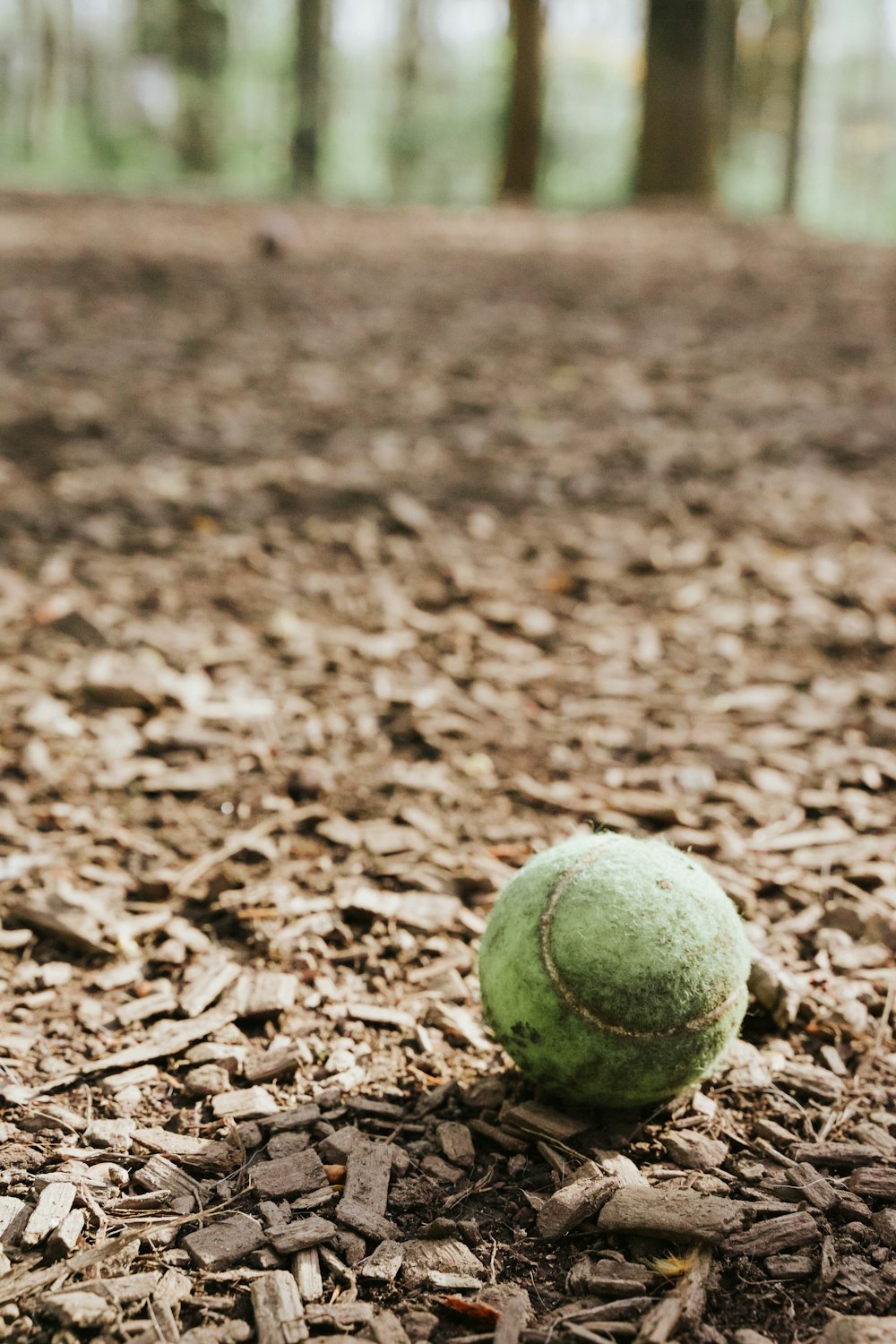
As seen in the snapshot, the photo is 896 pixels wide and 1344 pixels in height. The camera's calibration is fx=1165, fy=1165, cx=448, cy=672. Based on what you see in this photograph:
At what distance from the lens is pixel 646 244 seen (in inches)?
354

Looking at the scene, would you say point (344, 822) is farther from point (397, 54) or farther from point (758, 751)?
point (397, 54)

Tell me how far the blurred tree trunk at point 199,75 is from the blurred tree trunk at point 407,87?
3865 millimetres

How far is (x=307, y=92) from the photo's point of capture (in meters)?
14.9

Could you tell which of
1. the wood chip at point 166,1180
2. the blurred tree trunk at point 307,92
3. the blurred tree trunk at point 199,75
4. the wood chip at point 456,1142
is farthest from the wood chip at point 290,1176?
the blurred tree trunk at point 199,75

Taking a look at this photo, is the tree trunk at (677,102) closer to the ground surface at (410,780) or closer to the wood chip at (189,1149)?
the ground surface at (410,780)

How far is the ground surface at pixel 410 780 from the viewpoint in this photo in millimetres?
1883

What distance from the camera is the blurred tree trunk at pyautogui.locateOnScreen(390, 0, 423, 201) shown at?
2375 cm

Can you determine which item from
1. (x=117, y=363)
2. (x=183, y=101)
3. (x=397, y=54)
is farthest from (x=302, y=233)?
(x=397, y=54)

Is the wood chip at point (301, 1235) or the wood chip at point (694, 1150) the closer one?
the wood chip at point (301, 1235)

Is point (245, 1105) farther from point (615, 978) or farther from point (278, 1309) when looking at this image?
A: point (615, 978)

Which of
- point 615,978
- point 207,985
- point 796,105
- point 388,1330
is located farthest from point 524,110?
point 388,1330

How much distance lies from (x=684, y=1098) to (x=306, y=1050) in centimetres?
74

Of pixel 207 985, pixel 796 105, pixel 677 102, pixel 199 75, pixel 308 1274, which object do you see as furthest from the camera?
pixel 199 75

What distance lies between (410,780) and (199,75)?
982 inches
